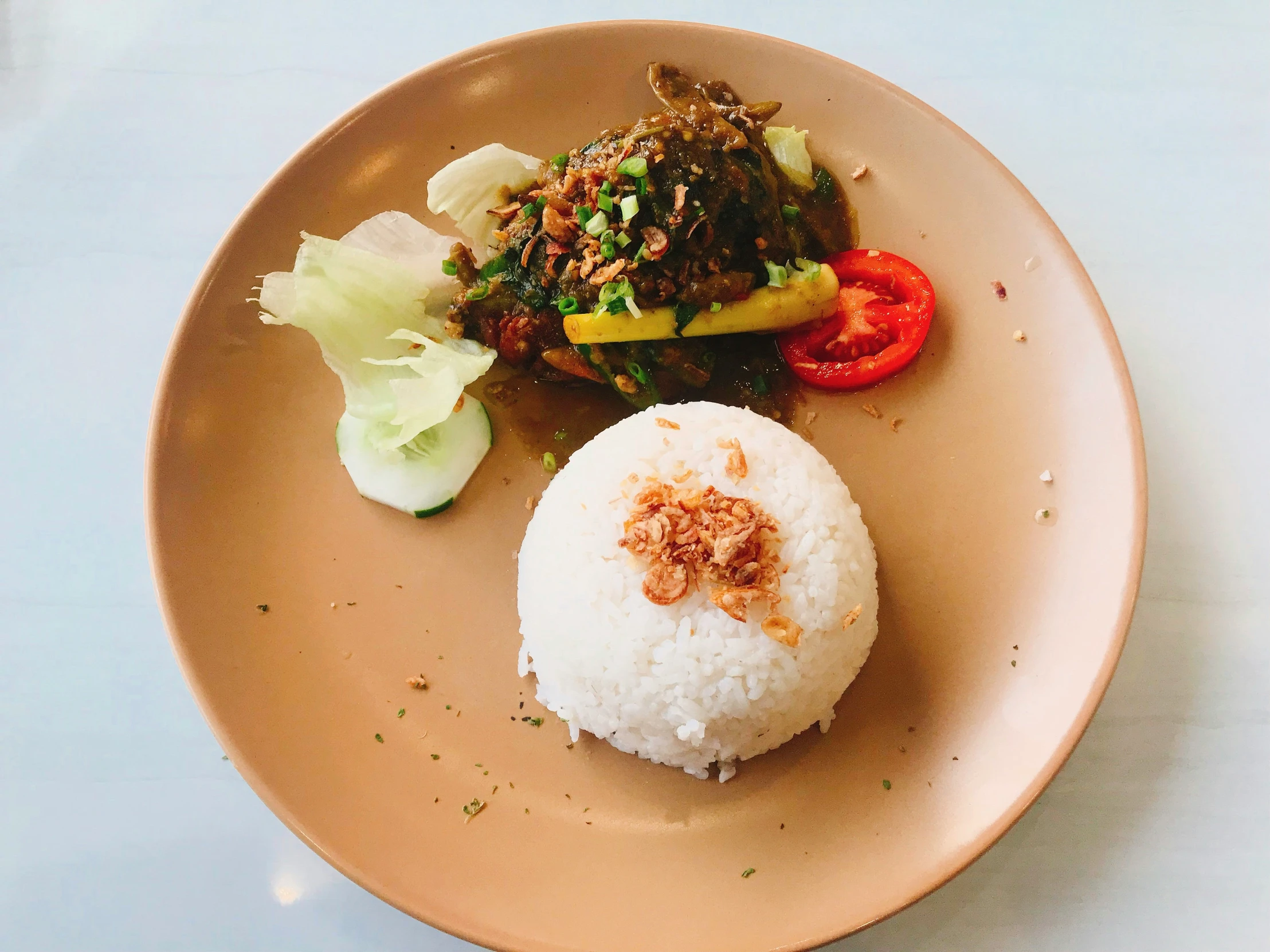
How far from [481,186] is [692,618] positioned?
5.36 ft

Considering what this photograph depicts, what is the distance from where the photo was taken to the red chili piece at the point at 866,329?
276 cm

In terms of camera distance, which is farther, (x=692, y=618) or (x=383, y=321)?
(x=383, y=321)

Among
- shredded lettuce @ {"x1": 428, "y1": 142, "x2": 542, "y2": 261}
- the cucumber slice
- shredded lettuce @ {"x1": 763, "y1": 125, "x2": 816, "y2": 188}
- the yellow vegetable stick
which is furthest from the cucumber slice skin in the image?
shredded lettuce @ {"x1": 763, "y1": 125, "x2": 816, "y2": 188}

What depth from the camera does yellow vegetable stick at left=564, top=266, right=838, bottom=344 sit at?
2.64m

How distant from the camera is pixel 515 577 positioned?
2.74 m

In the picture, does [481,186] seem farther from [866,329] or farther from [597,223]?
[866,329]

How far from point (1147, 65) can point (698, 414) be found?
8.40 ft

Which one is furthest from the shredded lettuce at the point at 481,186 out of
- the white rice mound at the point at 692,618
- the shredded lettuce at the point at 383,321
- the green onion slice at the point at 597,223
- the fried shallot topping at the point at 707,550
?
the fried shallot topping at the point at 707,550

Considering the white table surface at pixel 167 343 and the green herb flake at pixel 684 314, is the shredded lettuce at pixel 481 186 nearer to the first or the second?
the green herb flake at pixel 684 314

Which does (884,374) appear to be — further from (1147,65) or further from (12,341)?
(12,341)

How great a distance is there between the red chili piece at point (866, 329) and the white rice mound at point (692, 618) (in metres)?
0.35

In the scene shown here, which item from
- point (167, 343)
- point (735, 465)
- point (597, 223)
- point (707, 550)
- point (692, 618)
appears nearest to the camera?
point (707, 550)

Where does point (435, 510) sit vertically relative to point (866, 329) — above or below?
below

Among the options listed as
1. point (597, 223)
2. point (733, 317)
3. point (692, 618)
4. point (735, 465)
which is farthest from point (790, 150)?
point (692, 618)
